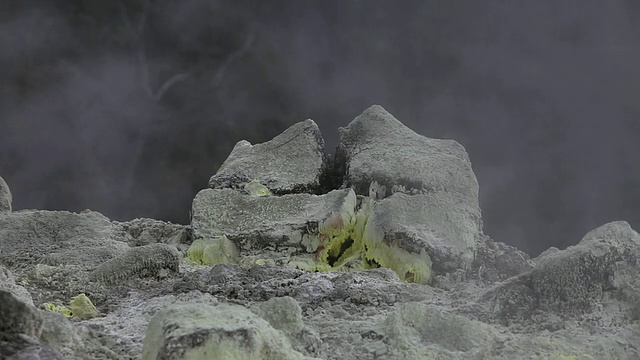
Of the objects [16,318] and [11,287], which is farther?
[11,287]

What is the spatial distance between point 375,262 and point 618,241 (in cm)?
60

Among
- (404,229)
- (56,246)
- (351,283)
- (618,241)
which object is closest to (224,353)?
(351,283)

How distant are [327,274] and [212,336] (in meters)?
0.66

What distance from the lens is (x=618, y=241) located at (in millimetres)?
1437

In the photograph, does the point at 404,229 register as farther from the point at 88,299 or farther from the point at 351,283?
the point at 88,299

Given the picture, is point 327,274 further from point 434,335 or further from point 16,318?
point 16,318

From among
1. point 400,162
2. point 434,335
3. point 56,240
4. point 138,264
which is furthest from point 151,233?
point 434,335

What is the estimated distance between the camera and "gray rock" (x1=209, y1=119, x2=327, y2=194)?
229 centimetres

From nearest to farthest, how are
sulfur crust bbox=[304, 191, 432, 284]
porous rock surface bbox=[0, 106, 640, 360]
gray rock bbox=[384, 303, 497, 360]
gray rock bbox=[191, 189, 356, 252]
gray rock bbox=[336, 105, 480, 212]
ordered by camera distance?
porous rock surface bbox=[0, 106, 640, 360] < gray rock bbox=[384, 303, 497, 360] < sulfur crust bbox=[304, 191, 432, 284] < gray rock bbox=[191, 189, 356, 252] < gray rock bbox=[336, 105, 480, 212]

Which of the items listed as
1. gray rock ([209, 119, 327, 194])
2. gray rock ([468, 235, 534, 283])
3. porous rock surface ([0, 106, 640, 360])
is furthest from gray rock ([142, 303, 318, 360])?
gray rock ([209, 119, 327, 194])

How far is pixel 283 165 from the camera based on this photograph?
2.40m

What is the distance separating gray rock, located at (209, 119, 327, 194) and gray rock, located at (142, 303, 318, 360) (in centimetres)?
122

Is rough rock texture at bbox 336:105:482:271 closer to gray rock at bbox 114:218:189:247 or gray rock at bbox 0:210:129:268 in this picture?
gray rock at bbox 114:218:189:247

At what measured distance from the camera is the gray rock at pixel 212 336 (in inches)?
38.2
